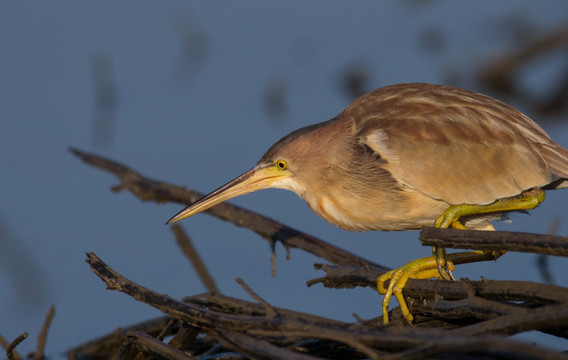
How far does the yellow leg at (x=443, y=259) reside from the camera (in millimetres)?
3801

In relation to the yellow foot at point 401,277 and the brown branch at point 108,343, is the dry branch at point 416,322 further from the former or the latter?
A: the brown branch at point 108,343

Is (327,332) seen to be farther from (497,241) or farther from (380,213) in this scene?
(380,213)

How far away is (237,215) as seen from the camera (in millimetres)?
5266

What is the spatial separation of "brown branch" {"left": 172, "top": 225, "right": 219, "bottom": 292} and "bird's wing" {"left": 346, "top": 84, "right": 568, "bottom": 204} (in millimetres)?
1570

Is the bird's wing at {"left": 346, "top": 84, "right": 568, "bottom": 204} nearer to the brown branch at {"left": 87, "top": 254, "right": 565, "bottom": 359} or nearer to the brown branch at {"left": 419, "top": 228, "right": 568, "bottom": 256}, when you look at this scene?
the brown branch at {"left": 419, "top": 228, "right": 568, "bottom": 256}

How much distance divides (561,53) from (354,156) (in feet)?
17.2

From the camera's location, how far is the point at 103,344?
4.68m

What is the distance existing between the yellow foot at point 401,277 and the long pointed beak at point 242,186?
984mm

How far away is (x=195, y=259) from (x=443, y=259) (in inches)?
82.5

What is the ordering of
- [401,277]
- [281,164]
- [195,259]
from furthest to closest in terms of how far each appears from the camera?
[195,259]
[281,164]
[401,277]

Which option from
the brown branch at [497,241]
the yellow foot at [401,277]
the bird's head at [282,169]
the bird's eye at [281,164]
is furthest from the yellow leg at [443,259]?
the bird's eye at [281,164]

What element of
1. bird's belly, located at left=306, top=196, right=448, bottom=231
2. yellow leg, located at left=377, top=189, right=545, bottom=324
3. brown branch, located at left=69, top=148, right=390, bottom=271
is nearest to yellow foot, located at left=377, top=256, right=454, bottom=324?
yellow leg, located at left=377, top=189, right=545, bottom=324

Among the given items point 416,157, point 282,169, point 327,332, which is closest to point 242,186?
point 282,169

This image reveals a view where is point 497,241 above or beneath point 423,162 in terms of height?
beneath
